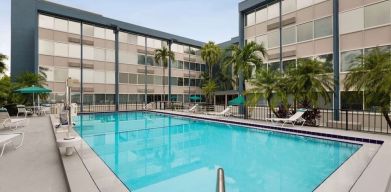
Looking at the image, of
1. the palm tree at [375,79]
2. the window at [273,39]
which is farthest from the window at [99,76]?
the palm tree at [375,79]

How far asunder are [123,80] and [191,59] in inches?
492

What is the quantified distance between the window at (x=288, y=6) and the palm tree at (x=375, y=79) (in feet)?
29.4

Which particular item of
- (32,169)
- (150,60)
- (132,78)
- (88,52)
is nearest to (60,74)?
(88,52)

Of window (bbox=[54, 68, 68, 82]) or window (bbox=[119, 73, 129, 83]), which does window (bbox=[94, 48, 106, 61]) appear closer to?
window (bbox=[119, 73, 129, 83])

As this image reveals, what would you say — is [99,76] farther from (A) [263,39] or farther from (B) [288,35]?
(B) [288,35]

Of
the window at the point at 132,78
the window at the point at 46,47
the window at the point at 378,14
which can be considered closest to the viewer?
the window at the point at 378,14

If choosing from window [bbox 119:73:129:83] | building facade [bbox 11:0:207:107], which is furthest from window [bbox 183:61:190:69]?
window [bbox 119:73:129:83]

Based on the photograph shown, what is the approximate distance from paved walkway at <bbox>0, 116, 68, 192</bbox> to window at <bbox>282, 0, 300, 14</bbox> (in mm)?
18304

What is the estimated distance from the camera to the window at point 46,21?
2345 cm

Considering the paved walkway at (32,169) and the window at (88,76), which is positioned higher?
the window at (88,76)

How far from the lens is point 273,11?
19391 mm

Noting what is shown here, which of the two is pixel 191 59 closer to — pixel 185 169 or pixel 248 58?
pixel 248 58

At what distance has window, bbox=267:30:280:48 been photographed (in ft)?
62.7

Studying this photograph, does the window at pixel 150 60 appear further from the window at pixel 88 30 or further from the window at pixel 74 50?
the window at pixel 74 50
